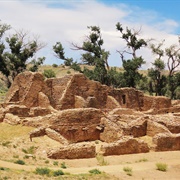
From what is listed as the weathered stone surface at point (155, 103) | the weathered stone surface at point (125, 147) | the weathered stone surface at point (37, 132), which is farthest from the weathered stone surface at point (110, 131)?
the weathered stone surface at point (155, 103)

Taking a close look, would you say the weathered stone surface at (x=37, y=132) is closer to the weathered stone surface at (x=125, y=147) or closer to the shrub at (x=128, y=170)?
the weathered stone surface at (x=125, y=147)

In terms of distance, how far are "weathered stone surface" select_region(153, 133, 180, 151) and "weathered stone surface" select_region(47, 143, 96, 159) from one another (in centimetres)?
417

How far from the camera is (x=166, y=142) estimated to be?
2138 centimetres

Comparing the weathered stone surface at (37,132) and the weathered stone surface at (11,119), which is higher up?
the weathered stone surface at (11,119)

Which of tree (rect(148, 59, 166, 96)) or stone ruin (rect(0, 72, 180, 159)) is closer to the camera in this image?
stone ruin (rect(0, 72, 180, 159))

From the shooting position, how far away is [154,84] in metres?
53.2

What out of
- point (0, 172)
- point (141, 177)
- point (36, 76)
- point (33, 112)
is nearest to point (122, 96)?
point (36, 76)

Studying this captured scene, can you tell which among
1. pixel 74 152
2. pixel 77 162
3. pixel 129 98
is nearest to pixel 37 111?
pixel 74 152

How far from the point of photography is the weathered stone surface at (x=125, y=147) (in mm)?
19578

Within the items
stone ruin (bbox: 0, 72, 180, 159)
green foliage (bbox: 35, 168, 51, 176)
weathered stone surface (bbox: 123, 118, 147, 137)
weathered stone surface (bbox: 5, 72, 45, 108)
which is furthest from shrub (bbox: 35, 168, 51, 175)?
weathered stone surface (bbox: 5, 72, 45, 108)

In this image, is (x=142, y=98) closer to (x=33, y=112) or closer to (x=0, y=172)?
(x=33, y=112)

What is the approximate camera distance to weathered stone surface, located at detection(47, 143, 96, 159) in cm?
1784

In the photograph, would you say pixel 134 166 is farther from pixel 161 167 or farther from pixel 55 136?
pixel 55 136

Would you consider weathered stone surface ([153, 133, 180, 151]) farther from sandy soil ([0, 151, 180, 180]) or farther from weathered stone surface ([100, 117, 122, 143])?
weathered stone surface ([100, 117, 122, 143])
